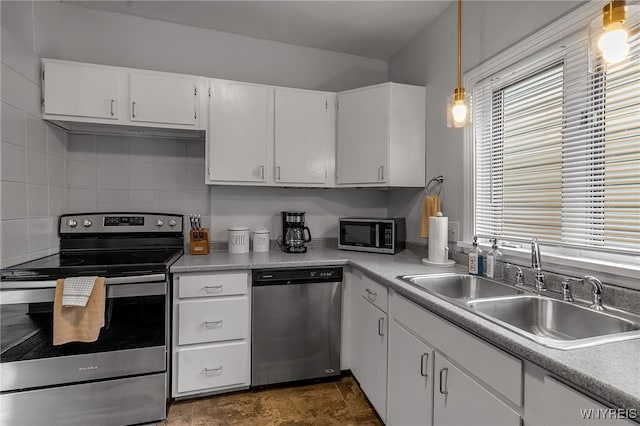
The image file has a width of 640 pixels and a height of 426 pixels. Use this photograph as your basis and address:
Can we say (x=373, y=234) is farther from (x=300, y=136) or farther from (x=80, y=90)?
(x=80, y=90)

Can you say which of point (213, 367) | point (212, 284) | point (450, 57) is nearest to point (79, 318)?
point (212, 284)

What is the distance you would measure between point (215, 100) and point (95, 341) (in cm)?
168

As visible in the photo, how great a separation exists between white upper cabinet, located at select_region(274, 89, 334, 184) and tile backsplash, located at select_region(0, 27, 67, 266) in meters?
1.49

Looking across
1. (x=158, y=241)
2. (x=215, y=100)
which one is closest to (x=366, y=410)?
(x=158, y=241)

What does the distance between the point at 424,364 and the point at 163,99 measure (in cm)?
226

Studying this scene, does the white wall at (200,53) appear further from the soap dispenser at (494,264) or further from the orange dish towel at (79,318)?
the soap dispenser at (494,264)

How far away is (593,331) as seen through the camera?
118cm

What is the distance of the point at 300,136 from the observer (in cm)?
254

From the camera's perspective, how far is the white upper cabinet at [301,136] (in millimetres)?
2486

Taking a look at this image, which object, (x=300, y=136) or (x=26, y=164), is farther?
(x=300, y=136)

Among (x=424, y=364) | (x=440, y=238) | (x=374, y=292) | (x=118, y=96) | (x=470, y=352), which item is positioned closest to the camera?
(x=470, y=352)

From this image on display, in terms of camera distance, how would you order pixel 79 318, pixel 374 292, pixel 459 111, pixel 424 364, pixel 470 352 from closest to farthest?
pixel 470 352 → pixel 424 364 → pixel 459 111 → pixel 79 318 → pixel 374 292

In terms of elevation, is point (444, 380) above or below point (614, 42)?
below

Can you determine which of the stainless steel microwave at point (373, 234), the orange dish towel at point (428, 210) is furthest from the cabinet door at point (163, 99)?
the orange dish towel at point (428, 210)
